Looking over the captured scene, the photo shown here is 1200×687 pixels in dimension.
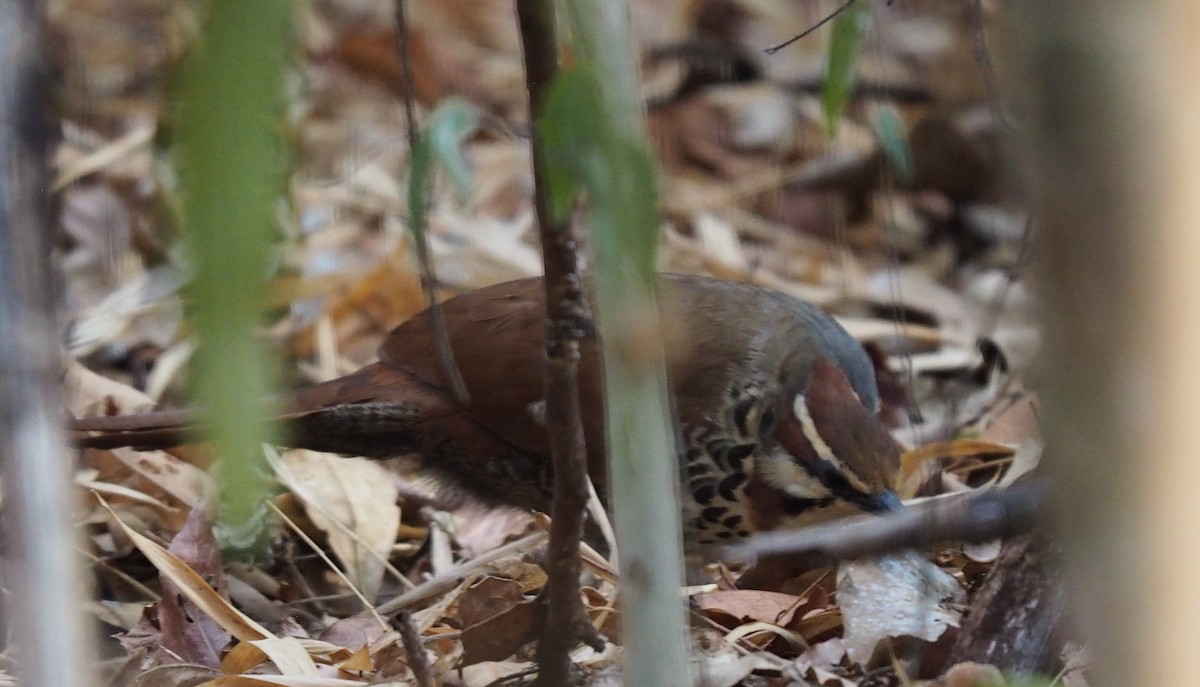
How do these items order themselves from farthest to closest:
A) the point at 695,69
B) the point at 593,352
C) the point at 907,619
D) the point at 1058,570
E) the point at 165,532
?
1. the point at 695,69
2. the point at 165,532
3. the point at 593,352
4. the point at 907,619
5. the point at 1058,570

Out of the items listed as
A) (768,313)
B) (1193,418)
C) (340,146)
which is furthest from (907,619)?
(340,146)

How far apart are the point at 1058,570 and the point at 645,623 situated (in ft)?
2.00

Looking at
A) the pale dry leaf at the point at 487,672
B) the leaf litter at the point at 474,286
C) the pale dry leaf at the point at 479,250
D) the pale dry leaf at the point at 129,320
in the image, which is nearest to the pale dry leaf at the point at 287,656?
the leaf litter at the point at 474,286

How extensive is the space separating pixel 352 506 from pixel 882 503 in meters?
0.90

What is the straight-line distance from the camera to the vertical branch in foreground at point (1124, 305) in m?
0.57

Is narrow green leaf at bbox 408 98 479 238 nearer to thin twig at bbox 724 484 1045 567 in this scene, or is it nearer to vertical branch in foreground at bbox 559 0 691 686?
vertical branch in foreground at bbox 559 0 691 686

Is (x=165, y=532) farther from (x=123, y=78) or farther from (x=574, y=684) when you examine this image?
(x=123, y=78)

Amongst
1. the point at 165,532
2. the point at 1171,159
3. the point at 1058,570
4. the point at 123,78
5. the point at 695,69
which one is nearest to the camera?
the point at 1171,159

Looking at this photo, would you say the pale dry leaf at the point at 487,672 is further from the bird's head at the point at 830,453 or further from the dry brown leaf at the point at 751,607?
the bird's head at the point at 830,453

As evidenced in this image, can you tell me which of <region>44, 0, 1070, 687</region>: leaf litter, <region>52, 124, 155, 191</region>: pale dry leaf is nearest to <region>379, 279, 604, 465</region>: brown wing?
<region>44, 0, 1070, 687</region>: leaf litter

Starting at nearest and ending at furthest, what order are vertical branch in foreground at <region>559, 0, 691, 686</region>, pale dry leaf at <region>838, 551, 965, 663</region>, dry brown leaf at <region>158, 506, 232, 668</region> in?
1. vertical branch in foreground at <region>559, 0, 691, 686</region>
2. pale dry leaf at <region>838, 551, 965, 663</region>
3. dry brown leaf at <region>158, 506, 232, 668</region>

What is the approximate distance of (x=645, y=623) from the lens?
824mm

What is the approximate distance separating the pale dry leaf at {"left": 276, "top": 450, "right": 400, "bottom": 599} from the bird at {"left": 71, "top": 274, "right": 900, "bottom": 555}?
0.14 meters

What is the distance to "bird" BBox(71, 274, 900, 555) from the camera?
188 cm
